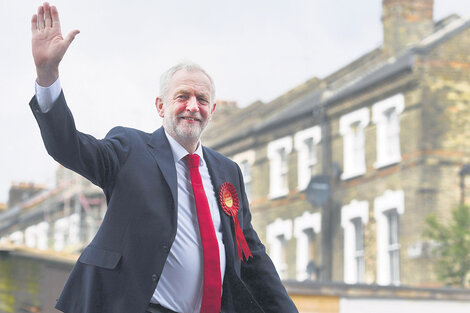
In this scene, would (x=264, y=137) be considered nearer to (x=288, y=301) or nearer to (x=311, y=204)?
(x=311, y=204)

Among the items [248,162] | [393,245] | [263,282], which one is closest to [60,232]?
[248,162]

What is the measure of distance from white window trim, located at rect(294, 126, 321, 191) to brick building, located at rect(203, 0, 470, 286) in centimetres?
3

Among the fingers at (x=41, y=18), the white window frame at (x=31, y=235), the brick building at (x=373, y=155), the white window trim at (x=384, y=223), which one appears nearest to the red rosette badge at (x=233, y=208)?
the fingers at (x=41, y=18)

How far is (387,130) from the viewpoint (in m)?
29.4

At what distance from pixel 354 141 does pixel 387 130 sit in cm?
184

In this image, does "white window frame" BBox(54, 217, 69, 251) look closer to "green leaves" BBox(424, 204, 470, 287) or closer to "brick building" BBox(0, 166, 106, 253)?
"brick building" BBox(0, 166, 106, 253)

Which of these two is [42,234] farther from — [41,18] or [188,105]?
[41,18]

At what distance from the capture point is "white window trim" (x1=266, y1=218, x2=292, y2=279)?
3412cm

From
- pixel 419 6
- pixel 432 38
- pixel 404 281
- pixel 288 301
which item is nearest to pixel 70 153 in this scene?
pixel 288 301

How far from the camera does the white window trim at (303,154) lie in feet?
108

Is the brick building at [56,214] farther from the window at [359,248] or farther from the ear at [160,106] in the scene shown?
the ear at [160,106]

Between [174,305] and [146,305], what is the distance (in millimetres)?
154

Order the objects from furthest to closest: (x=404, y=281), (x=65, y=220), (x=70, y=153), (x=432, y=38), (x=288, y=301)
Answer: (x=65, y=220), (x=432, y=38), (x=404, y=281), (x=288, y=301), (x=70, y=153)

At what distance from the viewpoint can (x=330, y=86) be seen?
33.6 metres
